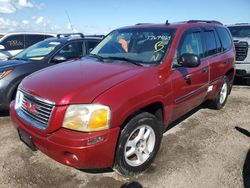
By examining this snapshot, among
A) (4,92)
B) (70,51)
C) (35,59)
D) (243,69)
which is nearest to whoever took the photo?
(4,92)

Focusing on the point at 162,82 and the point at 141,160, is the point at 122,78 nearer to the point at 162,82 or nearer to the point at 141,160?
Answer: the point at 162,82

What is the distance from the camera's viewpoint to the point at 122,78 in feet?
10.6

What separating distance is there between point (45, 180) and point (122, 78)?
1.53 meters

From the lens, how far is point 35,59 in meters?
5.97

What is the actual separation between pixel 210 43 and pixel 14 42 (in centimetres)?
793

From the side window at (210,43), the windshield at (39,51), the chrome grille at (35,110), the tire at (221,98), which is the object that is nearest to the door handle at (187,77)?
the side window at (210,43)

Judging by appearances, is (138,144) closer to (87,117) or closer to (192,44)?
(87,117)

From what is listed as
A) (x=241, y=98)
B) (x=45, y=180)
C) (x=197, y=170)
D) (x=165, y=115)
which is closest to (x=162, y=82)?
(x=165, y=115)

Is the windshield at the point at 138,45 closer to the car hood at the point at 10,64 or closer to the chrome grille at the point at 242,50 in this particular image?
the car hood at the point at 10,64

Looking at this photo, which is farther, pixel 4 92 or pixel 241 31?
pixel 241 31

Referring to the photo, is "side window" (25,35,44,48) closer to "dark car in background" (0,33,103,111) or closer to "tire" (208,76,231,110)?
"dark car in background" (0,33,103,111)

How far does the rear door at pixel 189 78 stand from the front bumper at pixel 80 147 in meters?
1.33

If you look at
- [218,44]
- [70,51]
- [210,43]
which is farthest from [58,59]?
[218,44]

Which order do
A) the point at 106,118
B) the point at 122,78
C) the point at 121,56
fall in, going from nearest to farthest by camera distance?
1. the point at 106,118
2. the point at 122,78
3. the point at 121,56
